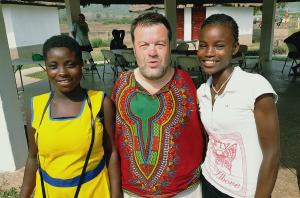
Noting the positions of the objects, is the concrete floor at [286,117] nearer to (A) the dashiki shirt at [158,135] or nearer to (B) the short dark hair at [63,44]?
(A) the dashiki shirt at [158,135]

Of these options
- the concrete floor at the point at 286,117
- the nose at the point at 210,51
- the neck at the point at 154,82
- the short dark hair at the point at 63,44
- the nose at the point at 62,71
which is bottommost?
the concrete floor at the point at 286,117

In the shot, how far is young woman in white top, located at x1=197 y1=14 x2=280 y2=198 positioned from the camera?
1.30 meters

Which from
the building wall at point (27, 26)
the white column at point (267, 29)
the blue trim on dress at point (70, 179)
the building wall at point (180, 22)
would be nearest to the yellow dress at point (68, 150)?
the blue trim on dress at point (70, 179)

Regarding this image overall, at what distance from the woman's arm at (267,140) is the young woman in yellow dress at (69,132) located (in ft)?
2.42

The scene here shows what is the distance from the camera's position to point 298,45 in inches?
360

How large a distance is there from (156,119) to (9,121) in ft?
8.85

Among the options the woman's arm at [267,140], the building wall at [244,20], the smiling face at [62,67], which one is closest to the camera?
the woman's arm at [267,140]

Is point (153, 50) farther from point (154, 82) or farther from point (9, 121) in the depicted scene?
point (9, 121)

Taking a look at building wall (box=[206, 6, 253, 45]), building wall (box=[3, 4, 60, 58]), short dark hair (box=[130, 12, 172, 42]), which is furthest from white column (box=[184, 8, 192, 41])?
short dark hair (box=[130, 12, 172, 42])

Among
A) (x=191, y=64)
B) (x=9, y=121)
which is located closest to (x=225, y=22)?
(x=9, y=121)

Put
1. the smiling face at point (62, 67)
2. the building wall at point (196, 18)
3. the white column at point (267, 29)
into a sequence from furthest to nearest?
the building wall at point (196, 18), the white column at point (267, 29), the smiling face at point (62, 67)

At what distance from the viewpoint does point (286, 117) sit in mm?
5535

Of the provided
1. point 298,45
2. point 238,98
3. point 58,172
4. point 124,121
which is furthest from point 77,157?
point 298,45

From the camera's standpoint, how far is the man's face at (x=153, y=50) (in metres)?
1.49
